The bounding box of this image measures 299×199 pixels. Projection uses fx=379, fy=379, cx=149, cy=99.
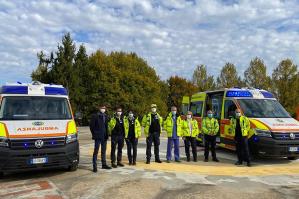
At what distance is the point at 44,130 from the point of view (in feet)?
31.4

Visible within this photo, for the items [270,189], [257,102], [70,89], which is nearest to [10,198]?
[270,189]

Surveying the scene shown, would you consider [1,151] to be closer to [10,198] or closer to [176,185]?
[10,198]

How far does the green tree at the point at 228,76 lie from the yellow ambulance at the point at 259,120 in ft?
133

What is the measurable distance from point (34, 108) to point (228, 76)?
48.8 metres

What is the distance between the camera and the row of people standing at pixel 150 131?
35.4 ft

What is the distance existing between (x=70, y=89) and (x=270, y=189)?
37.6 meters

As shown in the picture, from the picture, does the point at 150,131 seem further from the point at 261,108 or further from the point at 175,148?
the point at 261,108

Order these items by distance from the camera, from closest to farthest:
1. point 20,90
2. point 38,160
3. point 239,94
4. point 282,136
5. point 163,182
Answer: point 163,182, point 38,160, point 20,90, point 282,136, point 239,94

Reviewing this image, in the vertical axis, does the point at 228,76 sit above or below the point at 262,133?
above

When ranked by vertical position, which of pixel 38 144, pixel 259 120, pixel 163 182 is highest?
pixel 259 120

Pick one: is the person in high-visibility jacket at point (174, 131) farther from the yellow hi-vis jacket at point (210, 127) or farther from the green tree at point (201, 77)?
the green tree at point (201, 77)

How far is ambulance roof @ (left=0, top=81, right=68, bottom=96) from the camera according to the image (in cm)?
1032

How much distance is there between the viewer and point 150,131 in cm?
1212

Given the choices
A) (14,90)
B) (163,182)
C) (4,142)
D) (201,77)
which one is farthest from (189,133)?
(201,77)
